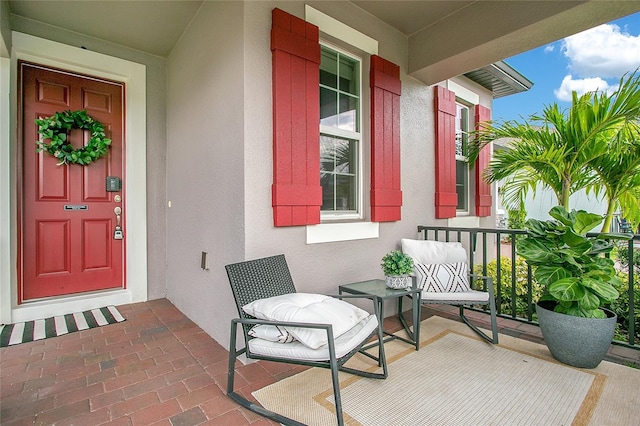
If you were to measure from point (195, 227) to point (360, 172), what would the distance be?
1.67m

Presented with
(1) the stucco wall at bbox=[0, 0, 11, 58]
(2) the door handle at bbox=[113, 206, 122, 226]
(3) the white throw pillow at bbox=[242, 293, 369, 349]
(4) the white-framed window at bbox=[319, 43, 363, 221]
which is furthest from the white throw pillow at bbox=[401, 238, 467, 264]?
(1) the stucco wall at bbox=[0, 0, 11, 58]

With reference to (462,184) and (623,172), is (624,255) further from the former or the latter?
(462,184)

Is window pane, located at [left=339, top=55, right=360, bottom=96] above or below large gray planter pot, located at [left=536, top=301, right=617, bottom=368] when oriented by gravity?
above

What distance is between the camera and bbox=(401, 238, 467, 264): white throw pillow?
2.95m

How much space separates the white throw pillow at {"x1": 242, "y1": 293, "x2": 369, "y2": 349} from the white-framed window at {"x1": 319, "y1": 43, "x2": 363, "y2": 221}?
43.1 inches

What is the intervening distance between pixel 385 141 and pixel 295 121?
1081mm

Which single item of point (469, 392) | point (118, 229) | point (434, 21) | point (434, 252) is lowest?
point (469, 392)

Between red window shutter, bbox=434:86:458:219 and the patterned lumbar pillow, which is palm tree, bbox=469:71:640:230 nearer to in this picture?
red window shutter, bbox=434:86:458:219

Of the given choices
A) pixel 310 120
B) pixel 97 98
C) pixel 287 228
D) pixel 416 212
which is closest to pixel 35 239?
pixel 97 98

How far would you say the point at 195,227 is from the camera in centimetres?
293

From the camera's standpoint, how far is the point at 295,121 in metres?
2.37

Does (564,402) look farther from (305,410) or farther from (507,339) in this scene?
(305,410)

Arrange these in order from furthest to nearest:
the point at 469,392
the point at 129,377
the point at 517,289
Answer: the point at 517,289
the point at 129,377
the point at 469,392

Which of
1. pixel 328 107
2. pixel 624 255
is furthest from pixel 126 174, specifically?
pixel 624 255
